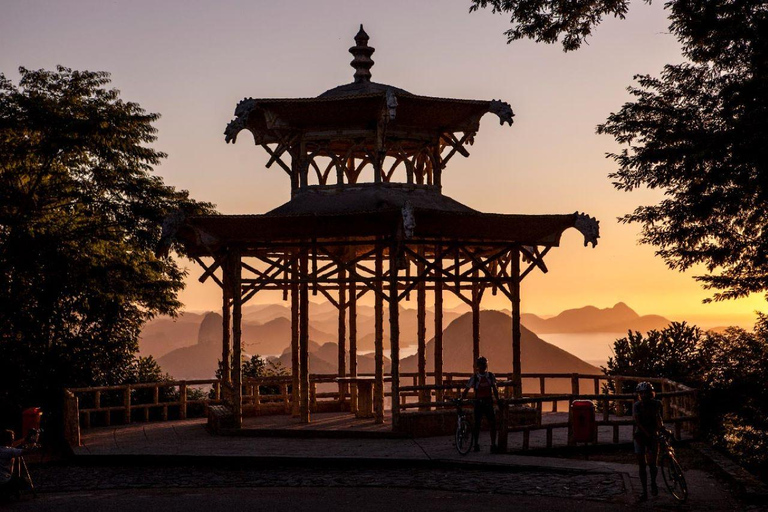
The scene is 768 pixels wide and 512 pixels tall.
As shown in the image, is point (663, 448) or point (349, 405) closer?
point (663, 448)

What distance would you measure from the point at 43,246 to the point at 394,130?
554 inches

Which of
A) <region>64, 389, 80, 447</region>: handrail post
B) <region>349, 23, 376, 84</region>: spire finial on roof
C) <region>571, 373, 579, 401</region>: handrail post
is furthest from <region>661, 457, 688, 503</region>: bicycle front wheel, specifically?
<region>349, 23, 376, 84</region>: spire finial on roof

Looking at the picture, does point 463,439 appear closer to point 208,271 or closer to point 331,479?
point 331,479

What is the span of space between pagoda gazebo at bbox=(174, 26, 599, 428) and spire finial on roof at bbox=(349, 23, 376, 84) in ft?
0.24

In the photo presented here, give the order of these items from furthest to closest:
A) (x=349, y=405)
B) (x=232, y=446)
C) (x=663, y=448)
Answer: (x=349, y=405) → (x=232, y=446) → (x=663, y=448)

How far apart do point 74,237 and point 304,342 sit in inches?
516

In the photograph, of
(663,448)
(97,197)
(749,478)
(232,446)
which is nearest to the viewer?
(663,448)

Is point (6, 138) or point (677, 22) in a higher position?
point (677, 22)

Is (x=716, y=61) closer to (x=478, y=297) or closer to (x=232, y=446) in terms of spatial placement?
(x=478, y=297)

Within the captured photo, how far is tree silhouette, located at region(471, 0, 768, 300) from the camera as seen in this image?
2683 centimetres

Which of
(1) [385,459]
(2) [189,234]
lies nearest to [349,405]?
(2) [189,234]

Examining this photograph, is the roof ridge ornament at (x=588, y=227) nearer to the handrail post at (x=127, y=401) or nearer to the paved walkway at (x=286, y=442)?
the paved walkway at (x=286, y=442)

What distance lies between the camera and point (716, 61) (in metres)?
31.7

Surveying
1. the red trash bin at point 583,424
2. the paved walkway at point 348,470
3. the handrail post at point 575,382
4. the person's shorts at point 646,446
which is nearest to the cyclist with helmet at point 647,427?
the person's shorts at point 646,446
